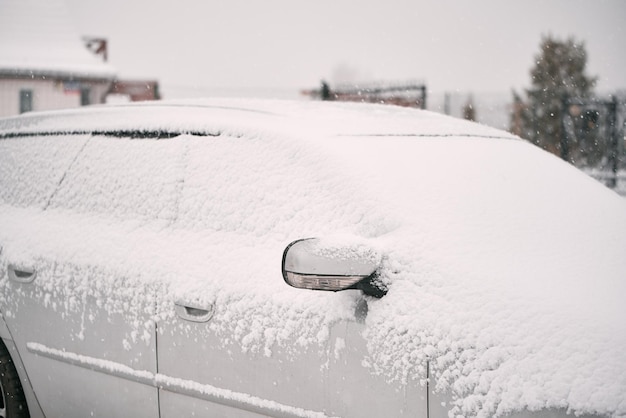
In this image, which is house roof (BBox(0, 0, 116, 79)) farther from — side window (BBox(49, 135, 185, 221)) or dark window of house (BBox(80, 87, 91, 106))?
side window (BBox(49, 135, 185, 221))

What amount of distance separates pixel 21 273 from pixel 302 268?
160cm

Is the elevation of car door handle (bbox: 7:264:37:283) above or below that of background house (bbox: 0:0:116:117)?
below

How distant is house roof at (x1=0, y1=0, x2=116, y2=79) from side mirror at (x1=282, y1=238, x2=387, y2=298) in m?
28.4

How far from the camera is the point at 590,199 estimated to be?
8.93 ft

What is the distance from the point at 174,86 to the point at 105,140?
13120mm

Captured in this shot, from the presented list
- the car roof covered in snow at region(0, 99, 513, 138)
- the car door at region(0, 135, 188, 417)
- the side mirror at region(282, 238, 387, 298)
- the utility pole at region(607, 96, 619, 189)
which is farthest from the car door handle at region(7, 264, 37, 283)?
the utility pole at region(607, 96, 619, 189)

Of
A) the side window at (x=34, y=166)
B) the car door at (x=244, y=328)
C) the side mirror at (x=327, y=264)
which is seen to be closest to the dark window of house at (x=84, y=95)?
the side window at (x=34, y=166)

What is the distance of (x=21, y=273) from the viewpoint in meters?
3.04

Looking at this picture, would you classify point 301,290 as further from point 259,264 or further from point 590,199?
point 590,199

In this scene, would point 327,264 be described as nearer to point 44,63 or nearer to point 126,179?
point 126,179

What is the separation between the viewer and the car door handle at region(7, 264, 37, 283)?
9.77 feet

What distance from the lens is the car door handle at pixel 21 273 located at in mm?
2979

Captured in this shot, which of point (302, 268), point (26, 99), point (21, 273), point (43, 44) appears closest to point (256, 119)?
point (302, 268)

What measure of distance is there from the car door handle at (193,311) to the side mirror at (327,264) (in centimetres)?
47
